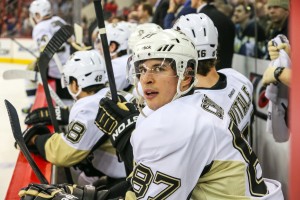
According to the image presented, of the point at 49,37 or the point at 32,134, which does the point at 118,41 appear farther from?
the point at 49,37

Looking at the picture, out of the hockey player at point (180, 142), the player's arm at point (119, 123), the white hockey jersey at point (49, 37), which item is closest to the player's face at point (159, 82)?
the hockey player at point (180, 142)

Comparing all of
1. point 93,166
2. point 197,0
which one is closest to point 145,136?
point 93,166

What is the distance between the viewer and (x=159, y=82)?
5.12 ft

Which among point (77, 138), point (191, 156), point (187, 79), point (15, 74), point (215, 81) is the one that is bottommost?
point (15, 74)

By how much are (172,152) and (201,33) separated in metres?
1.07

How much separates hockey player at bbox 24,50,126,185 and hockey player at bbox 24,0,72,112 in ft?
7.34

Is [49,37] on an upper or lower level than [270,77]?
lower

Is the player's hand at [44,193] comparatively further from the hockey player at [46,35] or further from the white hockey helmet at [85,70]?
the hockey player at [46,35]

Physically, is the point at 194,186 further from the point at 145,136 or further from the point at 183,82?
the point at 183,82

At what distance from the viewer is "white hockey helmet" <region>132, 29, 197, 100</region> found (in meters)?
1.56

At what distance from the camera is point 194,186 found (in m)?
1.46

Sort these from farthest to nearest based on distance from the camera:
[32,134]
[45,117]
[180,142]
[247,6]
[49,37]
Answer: [49,37], [247,6], [45,117], [32,134], [180,142]

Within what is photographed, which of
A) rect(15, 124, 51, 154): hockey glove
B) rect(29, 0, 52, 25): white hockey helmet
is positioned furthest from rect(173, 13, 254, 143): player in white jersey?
rect(29, 0, 52, 25): white hockey helmet

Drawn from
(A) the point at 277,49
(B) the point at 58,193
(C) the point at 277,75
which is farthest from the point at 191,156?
(A) the point at 277,49
